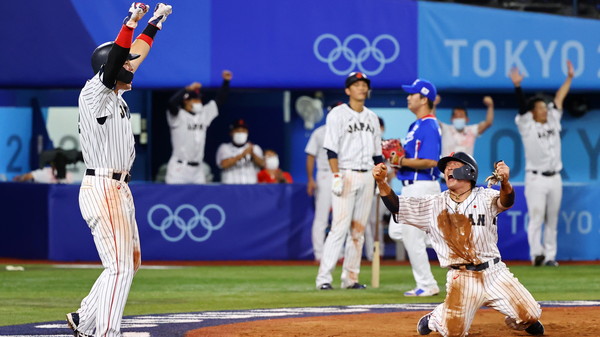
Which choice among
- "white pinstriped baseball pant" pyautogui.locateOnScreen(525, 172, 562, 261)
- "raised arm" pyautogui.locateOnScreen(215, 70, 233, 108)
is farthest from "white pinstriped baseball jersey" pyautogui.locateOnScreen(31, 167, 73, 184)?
"white pinstriped baseball pant" pyautogui.locateOnScreen(525, 172, 562, 261)

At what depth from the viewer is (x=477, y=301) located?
789 cm

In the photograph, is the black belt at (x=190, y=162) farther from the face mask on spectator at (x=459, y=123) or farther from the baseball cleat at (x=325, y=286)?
the baseball cleat at (x=325, y=286)

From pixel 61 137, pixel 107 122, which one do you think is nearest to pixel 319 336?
pixel 107 122

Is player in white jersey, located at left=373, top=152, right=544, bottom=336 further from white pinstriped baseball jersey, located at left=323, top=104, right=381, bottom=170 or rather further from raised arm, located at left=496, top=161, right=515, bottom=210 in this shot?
white pinstriped baseball jersey, located at left=323, top=104, right=381, bottom=170

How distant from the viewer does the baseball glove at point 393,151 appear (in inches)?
433

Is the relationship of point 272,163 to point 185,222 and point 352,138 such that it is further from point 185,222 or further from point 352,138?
point 352,138

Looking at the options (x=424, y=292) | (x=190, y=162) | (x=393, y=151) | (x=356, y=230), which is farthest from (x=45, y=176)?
(x=424, y=292)

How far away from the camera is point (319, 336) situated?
7.89 meters

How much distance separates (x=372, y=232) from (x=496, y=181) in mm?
8741

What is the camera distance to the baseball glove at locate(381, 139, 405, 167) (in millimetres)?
10994

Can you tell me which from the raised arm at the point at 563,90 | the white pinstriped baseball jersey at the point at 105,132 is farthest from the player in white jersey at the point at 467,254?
the raised arm at the point at 563,90

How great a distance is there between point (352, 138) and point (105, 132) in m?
5.10

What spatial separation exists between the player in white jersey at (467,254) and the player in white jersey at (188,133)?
829 cm

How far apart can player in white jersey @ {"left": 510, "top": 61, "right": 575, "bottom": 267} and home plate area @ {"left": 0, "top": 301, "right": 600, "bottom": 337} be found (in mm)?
5365
